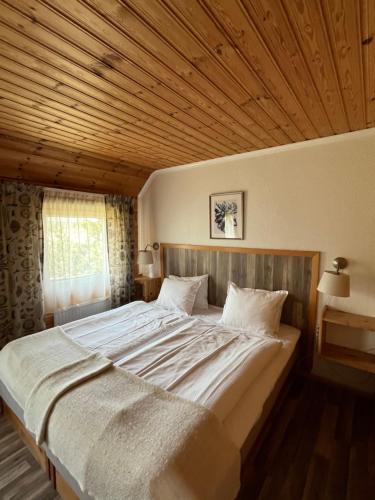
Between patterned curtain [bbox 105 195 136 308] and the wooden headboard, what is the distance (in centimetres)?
73

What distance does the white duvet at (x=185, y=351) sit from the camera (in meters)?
1.39

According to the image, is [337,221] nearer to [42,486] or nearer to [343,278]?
[343,278]

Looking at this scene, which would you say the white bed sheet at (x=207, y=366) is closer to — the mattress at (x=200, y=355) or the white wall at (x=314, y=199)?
the mattress at (x=200, y=355)

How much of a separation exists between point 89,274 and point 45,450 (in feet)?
6.23

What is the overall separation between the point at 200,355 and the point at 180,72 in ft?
5.77

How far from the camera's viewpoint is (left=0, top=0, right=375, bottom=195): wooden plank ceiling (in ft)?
Result: 2.79

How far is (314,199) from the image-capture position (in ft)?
7.18

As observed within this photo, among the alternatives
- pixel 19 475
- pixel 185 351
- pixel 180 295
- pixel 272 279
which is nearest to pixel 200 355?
pixel 185 351

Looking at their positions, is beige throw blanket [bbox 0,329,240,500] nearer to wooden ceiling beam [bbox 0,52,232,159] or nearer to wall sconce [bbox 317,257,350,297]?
wall sconce [bbox 317,257,350,297]

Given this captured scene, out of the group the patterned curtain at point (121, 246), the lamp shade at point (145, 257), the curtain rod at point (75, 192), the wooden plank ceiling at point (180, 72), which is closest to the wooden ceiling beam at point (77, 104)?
the wooden plank ceiling at point (180, 72)

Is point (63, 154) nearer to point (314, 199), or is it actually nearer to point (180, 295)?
point (180, 295)

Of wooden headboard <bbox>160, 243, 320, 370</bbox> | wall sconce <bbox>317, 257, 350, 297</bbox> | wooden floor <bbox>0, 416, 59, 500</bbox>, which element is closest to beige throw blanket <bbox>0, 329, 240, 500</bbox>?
wooden floor <bbox>0, 416, 59, 500</bbox>

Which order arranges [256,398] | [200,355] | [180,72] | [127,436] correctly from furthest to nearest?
[200,355], [256,398], [180,72], [127,436]

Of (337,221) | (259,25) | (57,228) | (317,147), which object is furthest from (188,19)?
(57,228)
